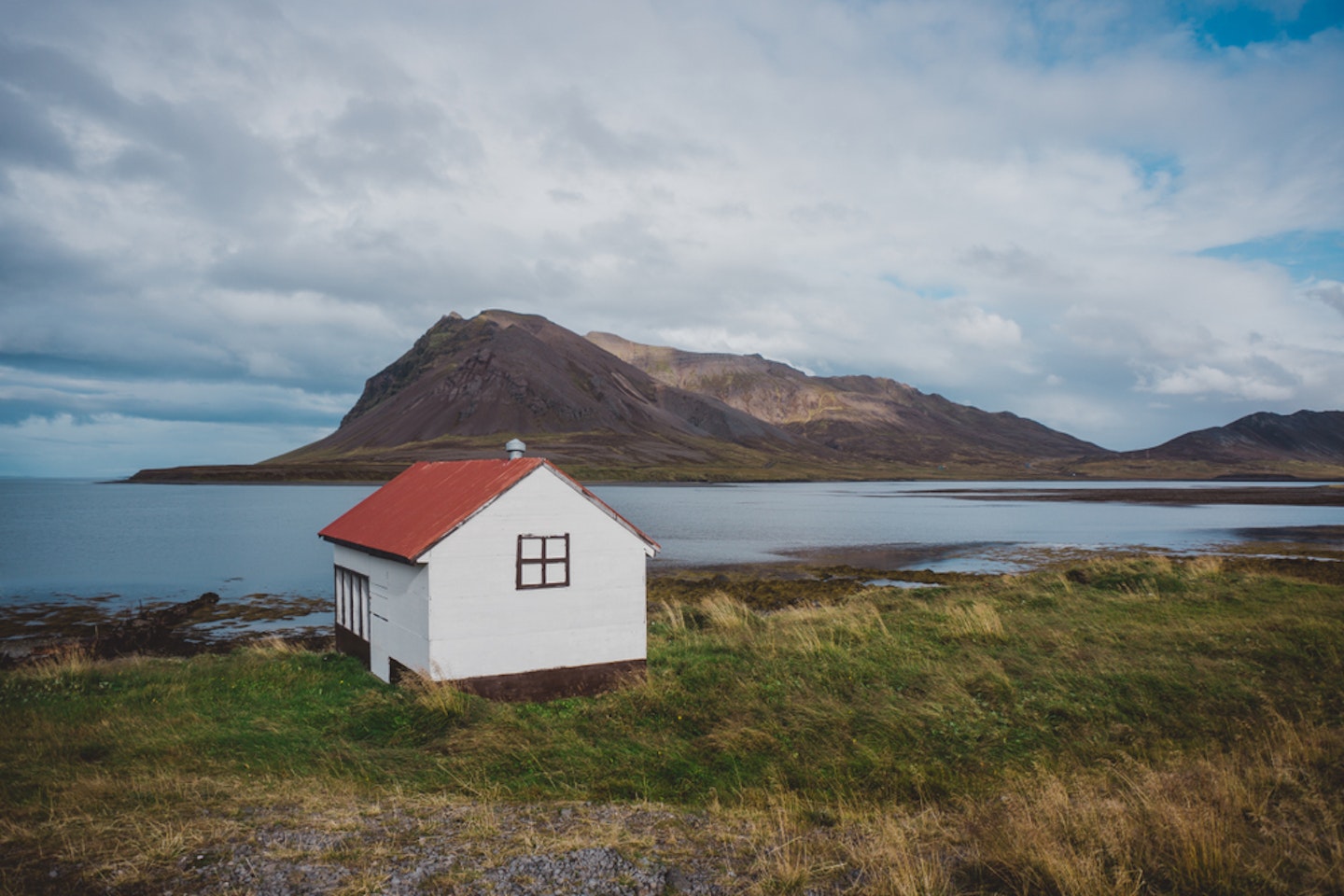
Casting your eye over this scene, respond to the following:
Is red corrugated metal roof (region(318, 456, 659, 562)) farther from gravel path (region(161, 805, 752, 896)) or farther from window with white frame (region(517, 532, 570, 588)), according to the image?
gravel path (region(161, 805, 752, 896))

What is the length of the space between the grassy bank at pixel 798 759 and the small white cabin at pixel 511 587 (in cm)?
106

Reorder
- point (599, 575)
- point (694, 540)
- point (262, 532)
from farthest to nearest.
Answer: point (262, 532)
point (694, 540)
point (599, 575)

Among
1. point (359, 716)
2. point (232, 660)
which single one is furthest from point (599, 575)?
point (232, 660)

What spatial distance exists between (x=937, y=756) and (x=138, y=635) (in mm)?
28837

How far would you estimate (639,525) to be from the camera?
248ft

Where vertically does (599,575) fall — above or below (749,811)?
above

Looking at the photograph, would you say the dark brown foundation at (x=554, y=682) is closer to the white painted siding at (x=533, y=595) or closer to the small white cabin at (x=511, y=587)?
the small white cabin at (x=511, y=587)

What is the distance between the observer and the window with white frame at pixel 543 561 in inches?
640

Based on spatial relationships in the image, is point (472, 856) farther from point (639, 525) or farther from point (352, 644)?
point (639, 525)

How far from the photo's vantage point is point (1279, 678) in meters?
14.8

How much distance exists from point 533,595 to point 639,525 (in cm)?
5941

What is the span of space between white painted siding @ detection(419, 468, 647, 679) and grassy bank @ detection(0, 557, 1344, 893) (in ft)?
4.01

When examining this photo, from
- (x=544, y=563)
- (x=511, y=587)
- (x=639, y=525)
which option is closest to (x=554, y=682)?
(x=511, y=587)

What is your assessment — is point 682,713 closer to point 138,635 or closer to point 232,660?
point 232,660
